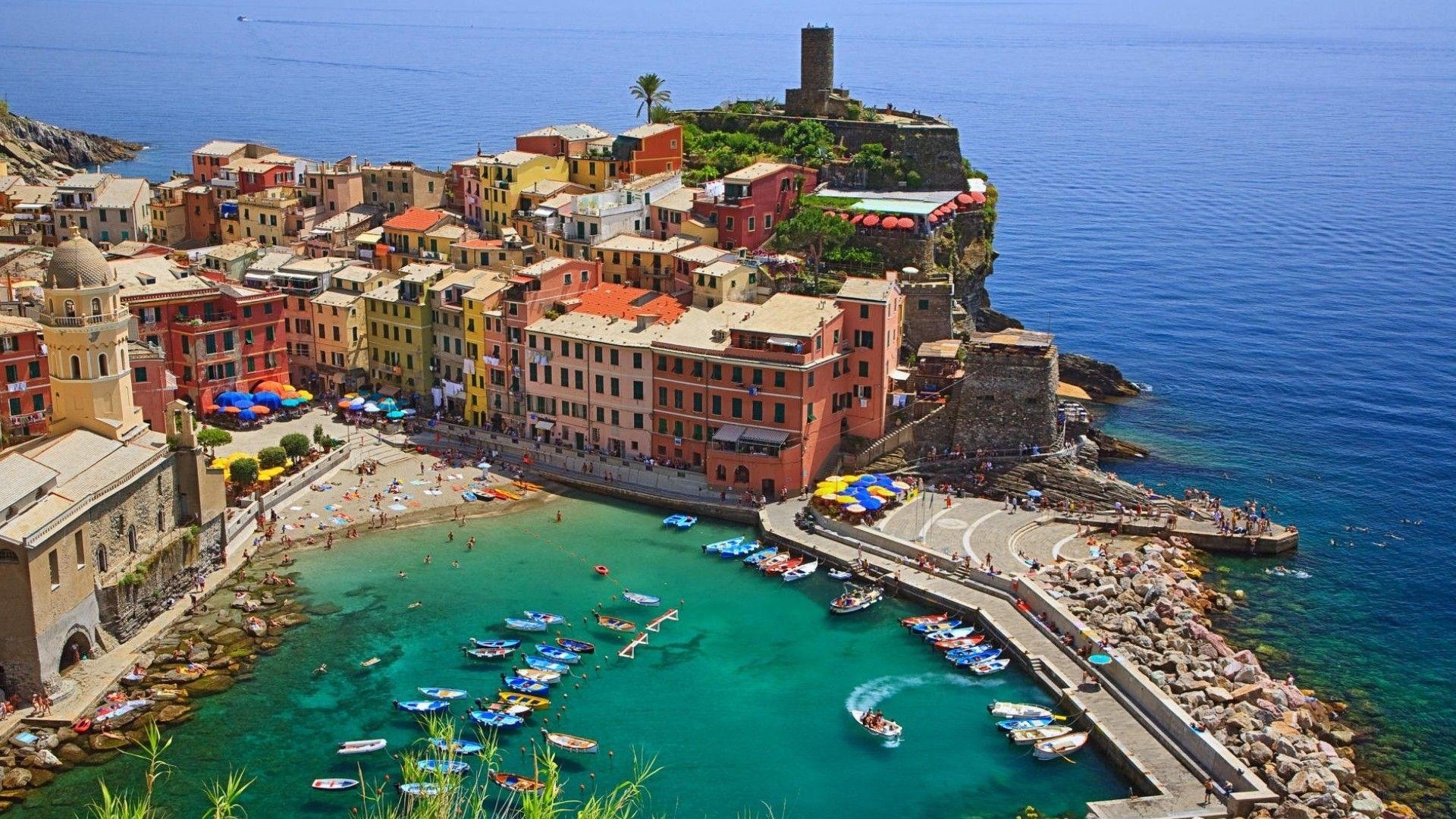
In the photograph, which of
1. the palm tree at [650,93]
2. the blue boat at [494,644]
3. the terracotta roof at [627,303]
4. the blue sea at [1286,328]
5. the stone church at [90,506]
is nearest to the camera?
the stone church at [90,506]

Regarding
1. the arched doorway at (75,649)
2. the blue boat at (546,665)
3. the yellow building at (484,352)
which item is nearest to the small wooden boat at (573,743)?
the blue boat at (546,665)

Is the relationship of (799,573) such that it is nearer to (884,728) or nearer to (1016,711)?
(884,728)

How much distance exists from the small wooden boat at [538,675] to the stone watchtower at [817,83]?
60469mm

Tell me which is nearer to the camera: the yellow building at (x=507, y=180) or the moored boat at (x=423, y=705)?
the moored boat at (x=423, y=705)

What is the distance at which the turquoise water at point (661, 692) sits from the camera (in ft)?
158

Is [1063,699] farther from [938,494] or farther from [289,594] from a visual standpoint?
[289,594]

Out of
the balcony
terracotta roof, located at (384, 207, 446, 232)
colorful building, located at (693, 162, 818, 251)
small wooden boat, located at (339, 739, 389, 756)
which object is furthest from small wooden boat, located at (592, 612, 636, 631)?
terracotta roof, located at (384, 207, 446, 232)

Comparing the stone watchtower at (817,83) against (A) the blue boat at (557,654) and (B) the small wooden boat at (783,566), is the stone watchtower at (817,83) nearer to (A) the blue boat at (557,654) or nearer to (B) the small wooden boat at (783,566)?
(B) the small wooden boat at (783,566)

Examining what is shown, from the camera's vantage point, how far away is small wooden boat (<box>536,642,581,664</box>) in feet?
184

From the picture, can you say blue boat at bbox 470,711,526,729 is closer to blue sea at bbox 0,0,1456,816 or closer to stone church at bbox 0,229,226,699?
stone church at bbox 0,229,226,699

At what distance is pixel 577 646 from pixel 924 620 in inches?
559

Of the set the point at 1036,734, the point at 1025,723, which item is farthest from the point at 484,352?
the point at 1036,734

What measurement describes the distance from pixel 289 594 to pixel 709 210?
38.5 metres

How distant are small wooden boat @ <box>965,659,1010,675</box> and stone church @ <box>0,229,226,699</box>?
32592 millimetres
